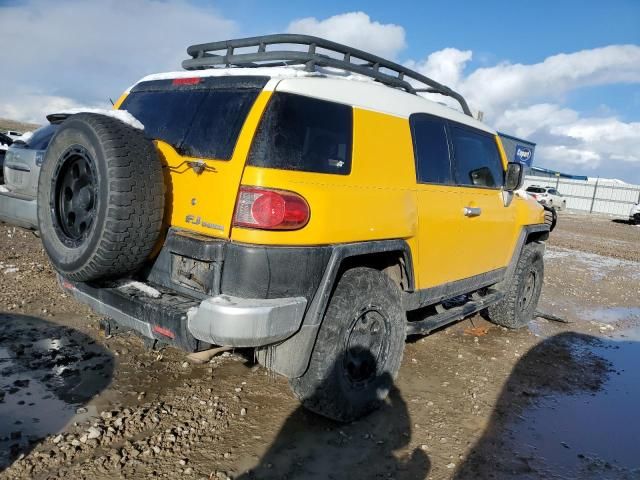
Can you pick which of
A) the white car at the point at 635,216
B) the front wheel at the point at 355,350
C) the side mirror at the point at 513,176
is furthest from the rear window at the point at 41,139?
the white car at the point at 635,216

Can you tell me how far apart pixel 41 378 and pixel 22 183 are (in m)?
1.94

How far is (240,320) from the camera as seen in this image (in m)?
2.42

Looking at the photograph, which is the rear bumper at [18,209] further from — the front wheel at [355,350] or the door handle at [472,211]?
the door handle at [472,211]

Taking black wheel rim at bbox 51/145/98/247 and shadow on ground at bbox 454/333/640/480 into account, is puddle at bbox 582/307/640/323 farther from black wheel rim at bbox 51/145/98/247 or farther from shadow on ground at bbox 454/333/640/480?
black wheel rim at bbox 51/145/98/247

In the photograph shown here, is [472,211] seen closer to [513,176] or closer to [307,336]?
[513,176]

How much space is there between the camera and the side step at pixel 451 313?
12.3 ft

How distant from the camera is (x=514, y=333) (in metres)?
5.63

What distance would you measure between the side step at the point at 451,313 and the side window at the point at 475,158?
111cm

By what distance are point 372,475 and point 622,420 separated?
A: 2247mm

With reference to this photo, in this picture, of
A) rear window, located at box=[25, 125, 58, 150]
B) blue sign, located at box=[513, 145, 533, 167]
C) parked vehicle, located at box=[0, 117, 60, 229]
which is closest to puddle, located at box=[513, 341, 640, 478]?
parked vehicle, located at box=[0, 117, 60, 229]

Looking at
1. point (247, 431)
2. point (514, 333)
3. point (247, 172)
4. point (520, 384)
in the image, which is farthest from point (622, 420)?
point (247, 172)

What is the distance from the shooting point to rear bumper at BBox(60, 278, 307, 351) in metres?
2.43

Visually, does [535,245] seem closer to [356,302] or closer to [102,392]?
[356,302]

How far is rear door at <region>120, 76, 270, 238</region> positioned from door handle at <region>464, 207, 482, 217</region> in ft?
6.83
